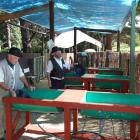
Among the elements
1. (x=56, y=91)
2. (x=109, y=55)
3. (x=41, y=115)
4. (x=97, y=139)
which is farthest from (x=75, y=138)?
(x=109, y=55)

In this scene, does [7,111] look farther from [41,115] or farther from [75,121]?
[41,115]

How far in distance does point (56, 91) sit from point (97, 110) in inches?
52.1

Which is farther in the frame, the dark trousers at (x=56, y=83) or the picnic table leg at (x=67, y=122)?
the dark trousers at (x=56, y=83)

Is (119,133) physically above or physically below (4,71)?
below

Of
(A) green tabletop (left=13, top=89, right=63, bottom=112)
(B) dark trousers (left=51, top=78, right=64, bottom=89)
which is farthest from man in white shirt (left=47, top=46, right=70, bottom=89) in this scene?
(A) green tabletop (left=13, top=89, right=63, bottom=112)

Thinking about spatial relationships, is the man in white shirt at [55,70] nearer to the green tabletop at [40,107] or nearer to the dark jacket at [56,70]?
the dark jacket at [56,70]

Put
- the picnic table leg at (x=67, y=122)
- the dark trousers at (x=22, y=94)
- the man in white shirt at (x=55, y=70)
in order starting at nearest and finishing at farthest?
the picnic table leg at (x=67, y=122) < the dark trousers at (x=22, y=94) < the man in white shirt at (x=55, y=70)

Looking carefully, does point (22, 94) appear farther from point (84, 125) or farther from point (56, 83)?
point (56, 83)

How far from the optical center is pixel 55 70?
780 cm

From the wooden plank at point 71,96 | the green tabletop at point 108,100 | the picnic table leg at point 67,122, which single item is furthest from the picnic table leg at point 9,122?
the green tabletop at point 108,100

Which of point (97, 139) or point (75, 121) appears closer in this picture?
point (97, 139)

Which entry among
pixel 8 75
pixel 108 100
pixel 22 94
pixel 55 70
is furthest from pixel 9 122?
pixel 55 70

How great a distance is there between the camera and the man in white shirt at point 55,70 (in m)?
7.73

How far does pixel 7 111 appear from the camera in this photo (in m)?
5.04
